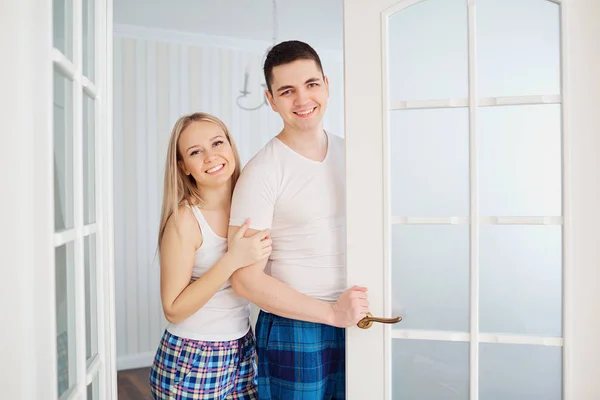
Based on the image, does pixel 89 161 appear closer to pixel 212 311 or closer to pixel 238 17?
pixel 212 311

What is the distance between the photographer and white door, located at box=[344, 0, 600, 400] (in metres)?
1.49

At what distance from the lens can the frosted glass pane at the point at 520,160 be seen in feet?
4.96

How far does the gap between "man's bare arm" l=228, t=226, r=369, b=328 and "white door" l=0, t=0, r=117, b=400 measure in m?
0.42

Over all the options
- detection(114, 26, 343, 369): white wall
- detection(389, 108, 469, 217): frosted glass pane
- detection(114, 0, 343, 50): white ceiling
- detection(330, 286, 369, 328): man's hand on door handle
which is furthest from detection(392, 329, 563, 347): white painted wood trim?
detection(114, 26, 343, 369): white wall

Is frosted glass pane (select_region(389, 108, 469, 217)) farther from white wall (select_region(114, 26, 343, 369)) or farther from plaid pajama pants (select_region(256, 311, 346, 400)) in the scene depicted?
white wall (select_region(114, 26, 343, 369))

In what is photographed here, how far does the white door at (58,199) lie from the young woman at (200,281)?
0.76 feet

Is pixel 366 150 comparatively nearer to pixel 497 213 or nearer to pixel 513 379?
pixel 497 213

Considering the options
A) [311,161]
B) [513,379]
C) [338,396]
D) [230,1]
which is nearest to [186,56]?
[230,1]

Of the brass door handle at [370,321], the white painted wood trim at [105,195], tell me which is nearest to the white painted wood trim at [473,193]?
the brass door handle at [370,321]

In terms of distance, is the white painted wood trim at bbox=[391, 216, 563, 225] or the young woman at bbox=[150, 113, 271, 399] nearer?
the white painted wood trim at bbox=[391, 216, 563, 225]

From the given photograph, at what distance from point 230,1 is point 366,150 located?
2.84 meters

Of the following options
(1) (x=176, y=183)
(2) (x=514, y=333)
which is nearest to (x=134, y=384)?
(1) (x=176, y=183)

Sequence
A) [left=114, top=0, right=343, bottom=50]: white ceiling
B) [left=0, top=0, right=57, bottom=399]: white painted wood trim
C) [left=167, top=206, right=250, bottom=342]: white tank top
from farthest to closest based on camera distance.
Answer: [left=114, top=0, right=343, bottom=50]: white ceiling, [left=167, top=206, right=250, bottom=342]: white tank top, [left=0, top=0, right=57, bottom=399]: white painted wood trim

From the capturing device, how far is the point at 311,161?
178 cm
